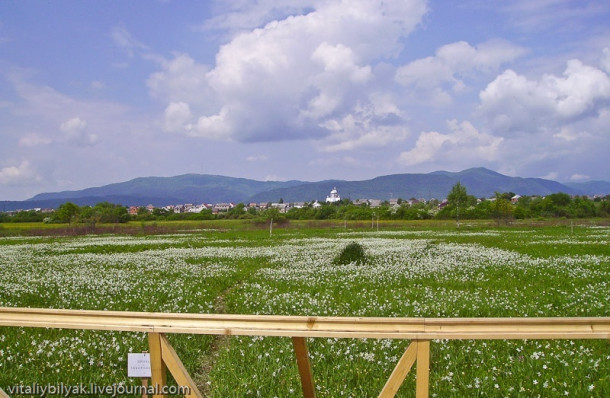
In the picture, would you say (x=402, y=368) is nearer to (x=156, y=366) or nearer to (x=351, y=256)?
(x=156, y=366)

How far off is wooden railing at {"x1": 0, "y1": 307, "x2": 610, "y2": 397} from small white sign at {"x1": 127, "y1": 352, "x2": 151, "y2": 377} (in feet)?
0.18

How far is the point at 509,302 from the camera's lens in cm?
1124

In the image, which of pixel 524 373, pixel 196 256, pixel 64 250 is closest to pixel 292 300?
pixel 524 373

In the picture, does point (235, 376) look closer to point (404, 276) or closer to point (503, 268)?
point (404, 276)

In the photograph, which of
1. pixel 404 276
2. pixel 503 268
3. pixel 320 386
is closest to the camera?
pixel 320 386

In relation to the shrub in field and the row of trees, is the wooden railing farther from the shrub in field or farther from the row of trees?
the row of trees

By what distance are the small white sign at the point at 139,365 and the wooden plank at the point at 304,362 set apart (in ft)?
4.04

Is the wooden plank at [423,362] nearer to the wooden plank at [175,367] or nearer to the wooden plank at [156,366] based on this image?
the wooden plank at [175,367]

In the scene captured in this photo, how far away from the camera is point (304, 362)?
393 cm

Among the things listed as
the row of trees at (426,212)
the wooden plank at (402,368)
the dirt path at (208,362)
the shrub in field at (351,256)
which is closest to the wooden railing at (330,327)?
the wooden plank at (402,368)

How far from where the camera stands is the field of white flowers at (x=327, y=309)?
254 inches

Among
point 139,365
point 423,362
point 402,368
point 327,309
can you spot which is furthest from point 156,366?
point 327,309

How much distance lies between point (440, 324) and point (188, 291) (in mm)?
11590

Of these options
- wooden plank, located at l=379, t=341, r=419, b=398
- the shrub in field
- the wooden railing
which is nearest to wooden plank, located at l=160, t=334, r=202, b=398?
the wooden railing
